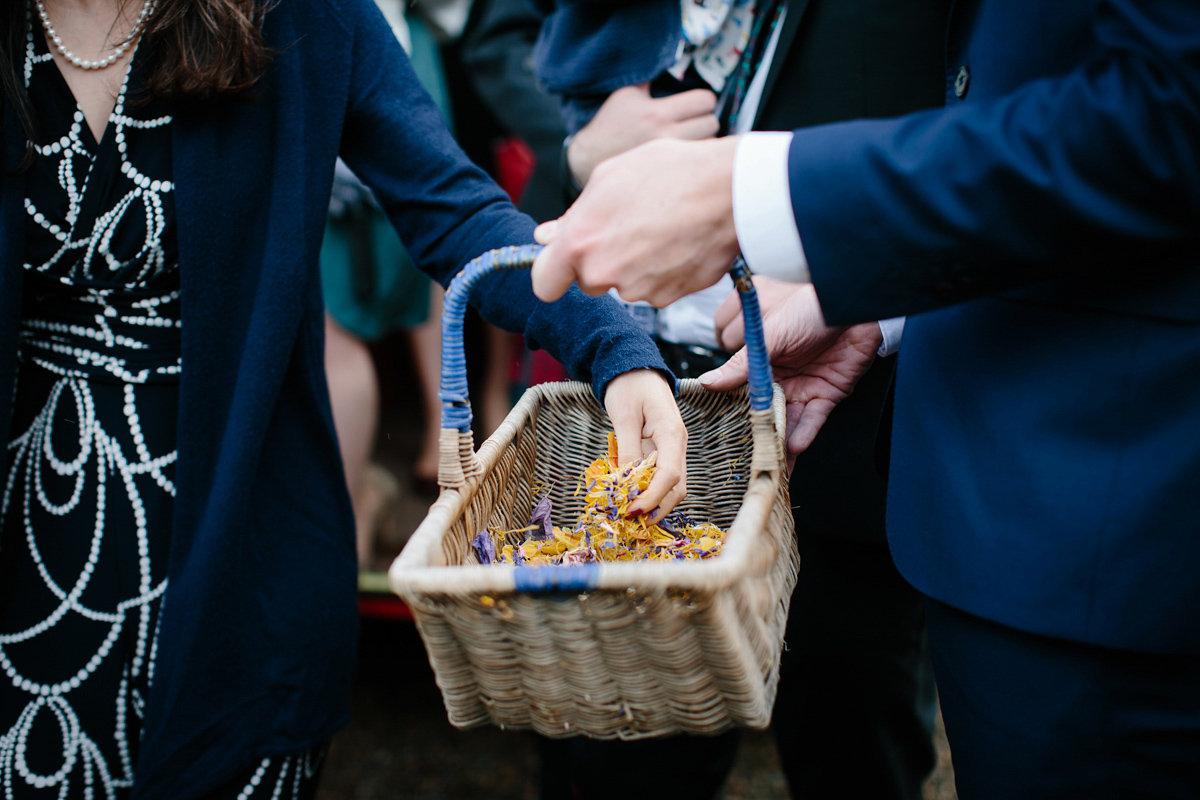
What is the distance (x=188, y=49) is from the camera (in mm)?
1030

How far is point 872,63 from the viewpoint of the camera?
1.26 m

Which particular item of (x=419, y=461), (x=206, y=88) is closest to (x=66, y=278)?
(x=206, y=88)

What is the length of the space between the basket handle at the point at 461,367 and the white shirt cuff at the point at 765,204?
0.12 meters

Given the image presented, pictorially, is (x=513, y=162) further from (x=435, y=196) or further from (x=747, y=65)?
(x=435, y=196)

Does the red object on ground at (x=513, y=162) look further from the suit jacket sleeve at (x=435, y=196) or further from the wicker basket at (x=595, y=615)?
the wicker basket at (x=595, y=615)

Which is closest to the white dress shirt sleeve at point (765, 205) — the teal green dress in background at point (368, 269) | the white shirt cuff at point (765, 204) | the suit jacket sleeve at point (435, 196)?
the white shirt cuff at point (765, 204)

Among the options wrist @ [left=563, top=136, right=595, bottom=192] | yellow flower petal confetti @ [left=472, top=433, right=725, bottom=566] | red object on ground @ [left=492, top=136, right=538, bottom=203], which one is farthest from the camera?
red object on ground @ [left=492, top=136, right=538, bottom=203]

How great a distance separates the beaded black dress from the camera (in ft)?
3.62

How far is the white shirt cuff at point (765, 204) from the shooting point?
Result: 29.5 inches

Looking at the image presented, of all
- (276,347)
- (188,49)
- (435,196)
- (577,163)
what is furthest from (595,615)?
(577,163)

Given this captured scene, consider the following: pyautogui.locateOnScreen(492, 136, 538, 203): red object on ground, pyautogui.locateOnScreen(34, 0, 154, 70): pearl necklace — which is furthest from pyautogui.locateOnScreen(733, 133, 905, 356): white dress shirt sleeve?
pyautogui.locateOnScreen(492, 136, 538, 203): red object on ground

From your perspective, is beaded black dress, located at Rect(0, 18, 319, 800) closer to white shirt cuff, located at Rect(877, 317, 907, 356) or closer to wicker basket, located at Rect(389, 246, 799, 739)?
A: wicker basket, located at Rect(389, 246, 799, 739)

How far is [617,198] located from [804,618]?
3.08 ft

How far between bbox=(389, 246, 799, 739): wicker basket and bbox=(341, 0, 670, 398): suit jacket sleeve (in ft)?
0.70
